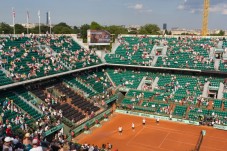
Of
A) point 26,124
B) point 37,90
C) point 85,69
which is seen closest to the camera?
point 26,124

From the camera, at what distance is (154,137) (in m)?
36.1

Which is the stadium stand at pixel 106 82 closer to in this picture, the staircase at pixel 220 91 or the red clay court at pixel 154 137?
the staircase at pixel 220 91

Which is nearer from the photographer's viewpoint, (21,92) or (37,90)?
(21,92)

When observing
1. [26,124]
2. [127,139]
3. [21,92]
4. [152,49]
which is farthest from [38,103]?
[152,49]

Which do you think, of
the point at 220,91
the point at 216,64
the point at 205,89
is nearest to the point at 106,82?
the point at 205,89

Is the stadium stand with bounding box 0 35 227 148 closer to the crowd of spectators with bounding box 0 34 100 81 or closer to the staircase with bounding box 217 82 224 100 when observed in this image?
the crowd of spectators with bounding box 0 34 100 81

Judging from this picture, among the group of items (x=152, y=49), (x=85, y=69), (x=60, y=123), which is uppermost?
(x=152, y=49)

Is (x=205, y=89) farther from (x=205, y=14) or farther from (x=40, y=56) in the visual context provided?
(x=205, y=14)

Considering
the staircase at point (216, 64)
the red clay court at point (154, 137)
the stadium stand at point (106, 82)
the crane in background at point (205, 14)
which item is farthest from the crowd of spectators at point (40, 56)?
the crane in background at point (205, 14)

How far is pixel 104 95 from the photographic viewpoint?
1889 inches

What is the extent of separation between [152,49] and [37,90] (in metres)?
28.1

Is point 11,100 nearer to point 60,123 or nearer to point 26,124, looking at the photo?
point 26,124

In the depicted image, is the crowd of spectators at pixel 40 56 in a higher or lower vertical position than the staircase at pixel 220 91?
higher

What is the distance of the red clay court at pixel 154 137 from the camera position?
3300cm
